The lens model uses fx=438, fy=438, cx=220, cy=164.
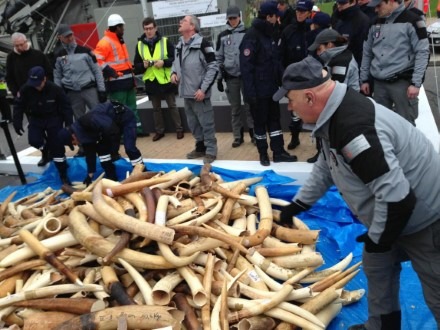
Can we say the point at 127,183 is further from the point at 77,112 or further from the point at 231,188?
the point at 77,112

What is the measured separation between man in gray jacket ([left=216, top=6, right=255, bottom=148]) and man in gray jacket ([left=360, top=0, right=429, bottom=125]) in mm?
1753

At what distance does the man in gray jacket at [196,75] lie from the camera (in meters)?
5.65

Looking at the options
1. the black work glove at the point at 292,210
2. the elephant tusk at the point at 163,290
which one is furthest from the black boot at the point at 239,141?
the elephant tusk at the point at 163,290

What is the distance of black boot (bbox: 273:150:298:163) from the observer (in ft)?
18.2

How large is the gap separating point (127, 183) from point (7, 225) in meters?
1.34

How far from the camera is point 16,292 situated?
10.5 feet

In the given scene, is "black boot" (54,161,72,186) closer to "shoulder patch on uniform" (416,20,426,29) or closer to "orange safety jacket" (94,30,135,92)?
"orange safety jacket" (94,30,135,92)

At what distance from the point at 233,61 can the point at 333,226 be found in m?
2.89

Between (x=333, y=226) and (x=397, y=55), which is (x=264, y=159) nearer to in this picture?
(x=333, y=226)

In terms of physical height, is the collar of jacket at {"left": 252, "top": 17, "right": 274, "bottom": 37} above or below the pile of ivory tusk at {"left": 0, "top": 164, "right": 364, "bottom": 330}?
above

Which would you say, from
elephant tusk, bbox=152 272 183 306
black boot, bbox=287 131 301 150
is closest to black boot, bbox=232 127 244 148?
black boot, bbox=287 131 301 150

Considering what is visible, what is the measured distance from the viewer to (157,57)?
6.86 meters

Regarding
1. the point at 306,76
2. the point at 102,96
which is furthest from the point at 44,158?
the point at 306,76

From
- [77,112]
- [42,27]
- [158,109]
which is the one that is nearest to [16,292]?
[77,112]
